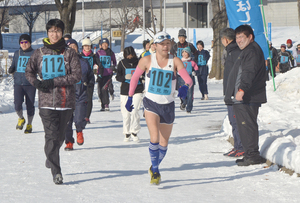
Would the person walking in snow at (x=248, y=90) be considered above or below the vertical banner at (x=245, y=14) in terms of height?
below

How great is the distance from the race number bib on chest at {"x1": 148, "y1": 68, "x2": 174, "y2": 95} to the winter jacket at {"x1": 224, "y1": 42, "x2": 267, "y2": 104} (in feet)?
3.96

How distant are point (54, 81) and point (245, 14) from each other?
8.02 meters

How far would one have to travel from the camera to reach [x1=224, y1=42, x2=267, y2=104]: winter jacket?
6531mm

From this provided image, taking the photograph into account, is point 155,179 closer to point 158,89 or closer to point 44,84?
point 158,89

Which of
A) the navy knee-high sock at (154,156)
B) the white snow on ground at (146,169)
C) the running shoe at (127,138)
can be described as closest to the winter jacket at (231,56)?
the white snow on ground at (146,169)

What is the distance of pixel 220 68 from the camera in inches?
1067

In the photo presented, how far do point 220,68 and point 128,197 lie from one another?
22511 millimetres

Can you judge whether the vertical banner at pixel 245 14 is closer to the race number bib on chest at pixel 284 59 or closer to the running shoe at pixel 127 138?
the running shoe at pixel 127 138

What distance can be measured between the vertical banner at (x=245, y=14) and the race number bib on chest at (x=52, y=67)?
7.33 m

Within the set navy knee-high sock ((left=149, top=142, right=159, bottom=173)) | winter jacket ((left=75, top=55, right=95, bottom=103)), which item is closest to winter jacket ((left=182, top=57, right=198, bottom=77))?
winter jacket ((left=75, top=55, right=95, bottom=103))

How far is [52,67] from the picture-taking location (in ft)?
19.0

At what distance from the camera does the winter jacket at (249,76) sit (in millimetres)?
6531

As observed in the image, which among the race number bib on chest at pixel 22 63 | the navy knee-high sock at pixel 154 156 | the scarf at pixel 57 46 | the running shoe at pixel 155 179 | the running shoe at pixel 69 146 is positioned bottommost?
the running shoe at pixel 69 146

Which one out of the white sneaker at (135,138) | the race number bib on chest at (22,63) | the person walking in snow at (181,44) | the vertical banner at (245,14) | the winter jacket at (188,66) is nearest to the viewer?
the white sneaker at (135,138)
